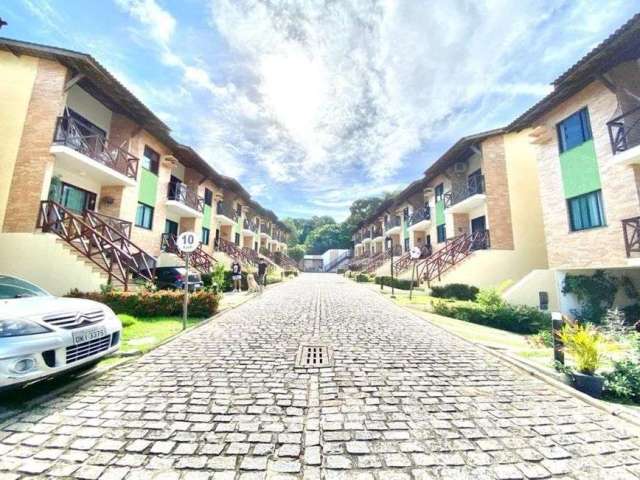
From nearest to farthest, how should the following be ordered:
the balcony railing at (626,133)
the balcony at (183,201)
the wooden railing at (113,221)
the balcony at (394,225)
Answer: the balcony railing at (626,133)
the wooden railing at (113,221)
the balcony at (183,201)
the balcony at (394,225)

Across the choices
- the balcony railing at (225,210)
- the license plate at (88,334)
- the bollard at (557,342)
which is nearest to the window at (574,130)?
the bollard at (557,342)

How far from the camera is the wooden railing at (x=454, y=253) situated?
15.9 metres

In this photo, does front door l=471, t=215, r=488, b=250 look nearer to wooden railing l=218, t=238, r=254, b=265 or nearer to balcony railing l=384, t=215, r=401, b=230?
balcony railing l=384, t=215, r=401, b=230

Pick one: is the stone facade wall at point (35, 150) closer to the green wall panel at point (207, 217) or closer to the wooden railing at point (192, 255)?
the wooden railing at point (192, 255)

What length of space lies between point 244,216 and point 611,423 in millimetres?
33695

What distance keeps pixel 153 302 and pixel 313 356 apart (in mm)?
6121

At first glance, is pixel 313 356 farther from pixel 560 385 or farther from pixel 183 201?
pixel 183 201

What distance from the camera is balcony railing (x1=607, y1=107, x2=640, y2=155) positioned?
9017 millimetres

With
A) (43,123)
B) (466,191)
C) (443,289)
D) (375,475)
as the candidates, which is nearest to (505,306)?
(443,289)

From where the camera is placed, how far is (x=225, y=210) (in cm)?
2752

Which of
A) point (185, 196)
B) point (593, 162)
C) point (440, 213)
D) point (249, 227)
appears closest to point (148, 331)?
point (185, 196)

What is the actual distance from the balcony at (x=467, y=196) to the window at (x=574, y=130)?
15.9ft

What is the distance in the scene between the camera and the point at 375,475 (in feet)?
7.44

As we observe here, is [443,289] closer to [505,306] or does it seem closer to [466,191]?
[505,306]
